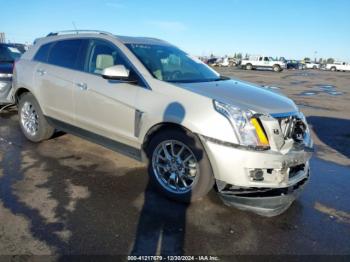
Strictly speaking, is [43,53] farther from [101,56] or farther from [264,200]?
[264,200]

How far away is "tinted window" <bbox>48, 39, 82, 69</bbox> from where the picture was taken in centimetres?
509

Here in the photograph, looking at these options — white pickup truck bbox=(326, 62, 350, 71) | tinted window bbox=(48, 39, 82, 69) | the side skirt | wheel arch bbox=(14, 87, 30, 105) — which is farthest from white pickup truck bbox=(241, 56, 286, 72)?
the side skirt

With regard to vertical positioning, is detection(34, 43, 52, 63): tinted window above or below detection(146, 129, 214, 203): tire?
above

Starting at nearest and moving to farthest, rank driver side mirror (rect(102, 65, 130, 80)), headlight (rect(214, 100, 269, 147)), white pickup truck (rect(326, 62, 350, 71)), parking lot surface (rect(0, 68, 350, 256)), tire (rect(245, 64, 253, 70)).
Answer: parking lot surface (rect(0, 68, 350, 256)) → headlight (rect(214, 100, 269, 147)) → driver side mirror (rect(102, 65, 130, 80)) → tire (rect(245, 64, 253, 70)) → white pickup truck (rect(326, 62, 350, 71))

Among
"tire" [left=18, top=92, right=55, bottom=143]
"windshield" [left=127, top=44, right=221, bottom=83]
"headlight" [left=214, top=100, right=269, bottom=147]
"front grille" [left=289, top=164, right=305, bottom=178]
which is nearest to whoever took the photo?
"headlight" [left=214, top=100, right=269, bottom=147]

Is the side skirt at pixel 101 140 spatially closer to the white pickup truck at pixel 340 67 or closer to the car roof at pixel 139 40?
the car roof at pixel 139 40

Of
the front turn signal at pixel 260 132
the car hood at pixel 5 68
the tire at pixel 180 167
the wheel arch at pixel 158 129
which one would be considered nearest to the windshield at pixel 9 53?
the car hood at pixel 5 68

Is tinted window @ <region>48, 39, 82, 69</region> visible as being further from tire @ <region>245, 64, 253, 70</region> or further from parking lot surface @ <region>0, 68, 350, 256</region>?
tire @ <region>245, 64, 253, 70</region>

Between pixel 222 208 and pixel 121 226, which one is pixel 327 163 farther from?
pixel 121 226

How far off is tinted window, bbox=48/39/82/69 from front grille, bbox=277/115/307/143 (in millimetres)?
3057

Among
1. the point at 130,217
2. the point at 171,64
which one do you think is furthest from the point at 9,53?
the point at 130,217

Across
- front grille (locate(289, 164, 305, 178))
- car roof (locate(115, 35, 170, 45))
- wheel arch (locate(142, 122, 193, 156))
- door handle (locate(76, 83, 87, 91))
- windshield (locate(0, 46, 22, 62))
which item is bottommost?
front grille (locate(289, 164, 305, 178))

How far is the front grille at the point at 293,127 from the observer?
363 centimetres

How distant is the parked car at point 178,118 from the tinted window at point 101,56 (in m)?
0.01
